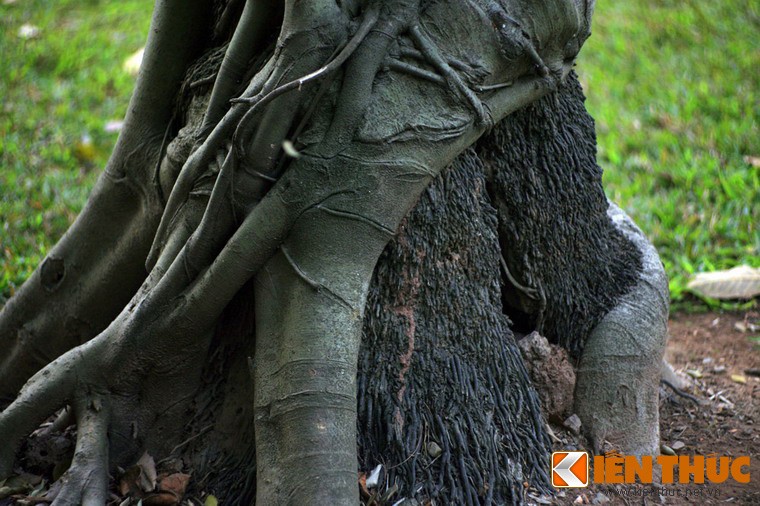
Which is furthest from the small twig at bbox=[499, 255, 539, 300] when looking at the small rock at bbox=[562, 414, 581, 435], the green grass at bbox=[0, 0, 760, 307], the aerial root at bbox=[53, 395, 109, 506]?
the green grass at bbox=[0, 0, 760, 307]

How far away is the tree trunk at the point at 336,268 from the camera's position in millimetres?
2301

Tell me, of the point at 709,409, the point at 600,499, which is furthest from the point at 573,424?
the point at 709,409

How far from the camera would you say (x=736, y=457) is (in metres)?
3.12

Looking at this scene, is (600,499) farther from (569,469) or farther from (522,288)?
(522,288)

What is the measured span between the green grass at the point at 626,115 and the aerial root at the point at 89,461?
197 centimetres

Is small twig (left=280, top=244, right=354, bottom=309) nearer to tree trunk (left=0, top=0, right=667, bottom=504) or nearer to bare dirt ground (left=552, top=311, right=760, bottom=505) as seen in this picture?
tree trunk (left=0, top=0, right=667, bottom=504)

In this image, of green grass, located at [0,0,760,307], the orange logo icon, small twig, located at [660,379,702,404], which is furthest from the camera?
green grass, located at [0,0,760,307]

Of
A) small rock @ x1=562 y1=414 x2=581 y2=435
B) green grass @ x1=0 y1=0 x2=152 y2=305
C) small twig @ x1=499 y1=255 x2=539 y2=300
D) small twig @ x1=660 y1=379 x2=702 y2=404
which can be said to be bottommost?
small rock @ x1=562 y1=414 x2=581 y2=435

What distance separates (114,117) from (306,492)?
4.95 metres

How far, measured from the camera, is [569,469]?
2838 mm

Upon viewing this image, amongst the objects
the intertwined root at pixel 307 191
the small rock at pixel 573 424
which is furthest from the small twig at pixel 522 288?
the intertwined root at pixel 307 191

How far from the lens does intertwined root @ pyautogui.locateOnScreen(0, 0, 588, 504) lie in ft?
7.50

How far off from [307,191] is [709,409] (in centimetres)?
225

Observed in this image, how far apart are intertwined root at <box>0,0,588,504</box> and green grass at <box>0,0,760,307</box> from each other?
2132 mm
